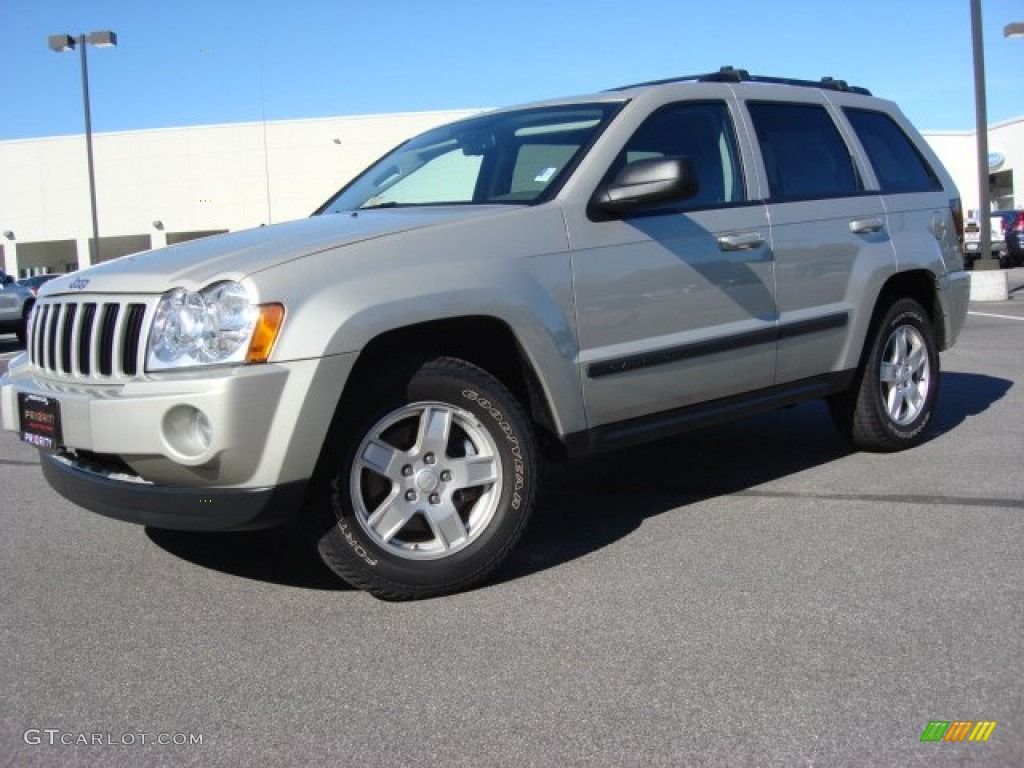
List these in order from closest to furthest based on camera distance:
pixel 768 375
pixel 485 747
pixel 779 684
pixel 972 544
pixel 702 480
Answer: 1. pixel 485 747
2. pixel 779 684
3. pixel 972 544
4. pixel 768 375
5. pixel 702 480

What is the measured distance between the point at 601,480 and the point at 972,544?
6.26 feet

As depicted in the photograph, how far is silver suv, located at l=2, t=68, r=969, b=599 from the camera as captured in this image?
10.8 ft

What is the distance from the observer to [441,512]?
363 centimetres

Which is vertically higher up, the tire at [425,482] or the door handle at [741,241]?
the door handle at [741,241]

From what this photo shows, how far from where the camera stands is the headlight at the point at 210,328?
323 centimetres

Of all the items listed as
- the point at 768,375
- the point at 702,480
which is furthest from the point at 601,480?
the point at 768,375

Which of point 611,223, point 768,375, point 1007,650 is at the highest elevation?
point 611,223

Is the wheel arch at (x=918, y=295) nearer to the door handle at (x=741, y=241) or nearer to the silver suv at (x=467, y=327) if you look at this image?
the silver suv at (x=467, y=327)

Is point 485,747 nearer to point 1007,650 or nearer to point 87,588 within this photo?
point 1007,650

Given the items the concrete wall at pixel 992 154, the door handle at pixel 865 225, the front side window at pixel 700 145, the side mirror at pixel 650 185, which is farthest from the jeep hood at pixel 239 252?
the concrete wall at pixel 992 154

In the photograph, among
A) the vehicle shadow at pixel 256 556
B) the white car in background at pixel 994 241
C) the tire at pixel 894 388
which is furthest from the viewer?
the white car in background at pixel 994 241

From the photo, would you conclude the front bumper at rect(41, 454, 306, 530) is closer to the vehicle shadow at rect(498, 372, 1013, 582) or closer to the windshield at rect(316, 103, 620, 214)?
the vehicle shadow at rect(498, 372, 1013, 582)

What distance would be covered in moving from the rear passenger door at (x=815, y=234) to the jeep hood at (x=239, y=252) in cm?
159

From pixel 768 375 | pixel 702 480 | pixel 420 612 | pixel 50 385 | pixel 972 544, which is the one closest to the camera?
pixel 420 612
